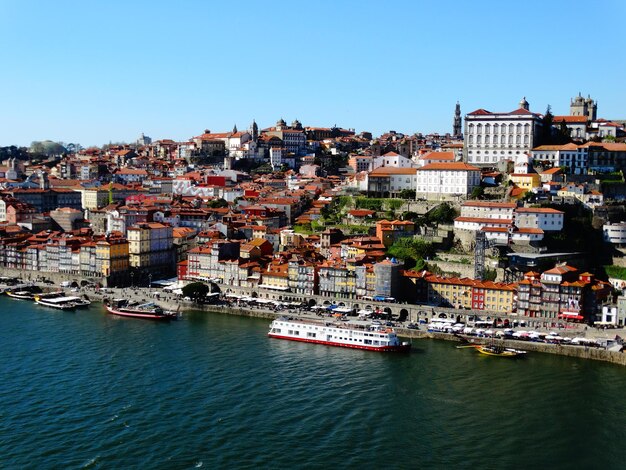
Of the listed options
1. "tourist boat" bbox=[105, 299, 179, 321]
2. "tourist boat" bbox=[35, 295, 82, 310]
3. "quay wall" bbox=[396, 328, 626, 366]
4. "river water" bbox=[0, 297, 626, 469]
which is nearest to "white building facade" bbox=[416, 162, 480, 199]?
"quay wall" bbox=[396, 328, 626, 366]

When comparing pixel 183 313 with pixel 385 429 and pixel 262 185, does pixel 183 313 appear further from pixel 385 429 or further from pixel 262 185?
pixel 262 185

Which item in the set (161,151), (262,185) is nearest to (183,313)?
(262,185)

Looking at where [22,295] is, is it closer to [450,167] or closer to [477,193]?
[450,167]

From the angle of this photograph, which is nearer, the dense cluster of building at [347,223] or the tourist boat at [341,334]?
the tourist boat at [341,334]

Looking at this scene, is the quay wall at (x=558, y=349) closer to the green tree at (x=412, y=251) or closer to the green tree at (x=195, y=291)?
the green tree at (x=412, y=251)

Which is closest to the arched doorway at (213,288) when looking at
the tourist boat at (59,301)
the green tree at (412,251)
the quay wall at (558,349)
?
the tourist boat at (59,301)

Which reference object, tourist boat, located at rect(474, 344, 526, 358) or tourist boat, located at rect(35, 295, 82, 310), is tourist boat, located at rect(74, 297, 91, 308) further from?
tourist boat, located at rect(474, 344, 526, 358)
